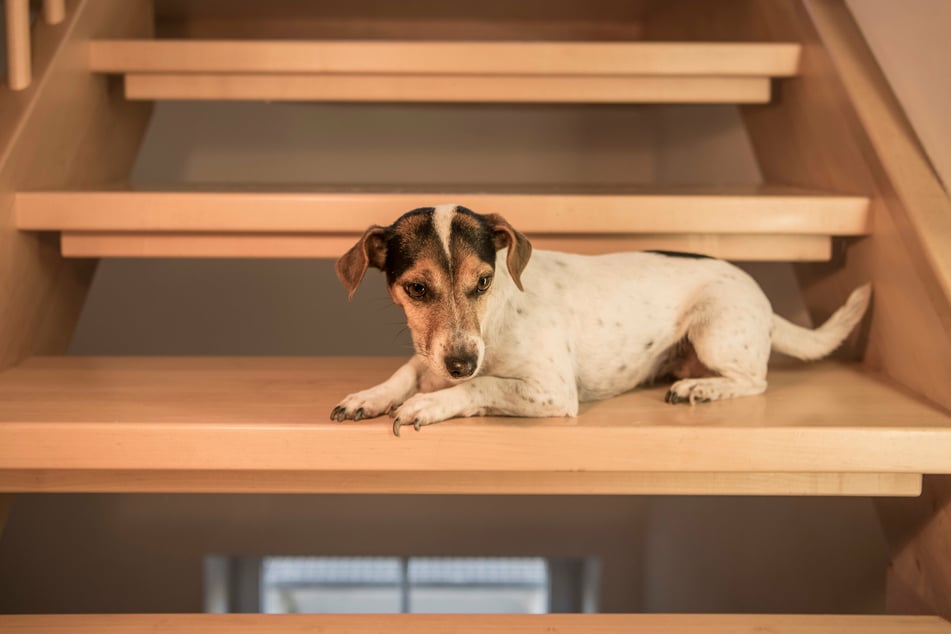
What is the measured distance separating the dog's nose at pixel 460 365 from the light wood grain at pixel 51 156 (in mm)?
846

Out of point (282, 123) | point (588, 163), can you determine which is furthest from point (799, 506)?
point (282, 123)

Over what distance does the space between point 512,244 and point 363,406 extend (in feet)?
1.13

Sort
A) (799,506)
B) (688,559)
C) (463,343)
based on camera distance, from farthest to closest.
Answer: (688,559)
(799,506)
(463,343)

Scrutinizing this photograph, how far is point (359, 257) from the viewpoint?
1.46 metres

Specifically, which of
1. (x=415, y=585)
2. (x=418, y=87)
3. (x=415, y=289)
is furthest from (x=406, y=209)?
(x=415, y=585)

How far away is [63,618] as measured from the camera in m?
1.44

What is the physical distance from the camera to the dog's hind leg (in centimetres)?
159

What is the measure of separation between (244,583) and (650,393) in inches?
112

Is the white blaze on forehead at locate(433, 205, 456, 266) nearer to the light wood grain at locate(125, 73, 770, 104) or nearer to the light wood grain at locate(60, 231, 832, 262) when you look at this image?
the light wood grain at locate(60, 231, 832, 262)

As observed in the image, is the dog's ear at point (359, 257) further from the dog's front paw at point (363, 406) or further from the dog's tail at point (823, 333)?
the dog's tail at point (823, 333)

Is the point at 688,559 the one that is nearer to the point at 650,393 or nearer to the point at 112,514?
the point at 650,393

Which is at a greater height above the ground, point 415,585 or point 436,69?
point 436,69

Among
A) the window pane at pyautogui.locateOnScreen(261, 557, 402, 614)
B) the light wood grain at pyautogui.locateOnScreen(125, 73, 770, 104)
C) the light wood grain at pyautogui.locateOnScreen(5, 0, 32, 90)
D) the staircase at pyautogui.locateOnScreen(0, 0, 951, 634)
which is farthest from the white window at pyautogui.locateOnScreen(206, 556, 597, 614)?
the light wood grain at pyautogui.locateOnScreen(5, 0, 32, 90)

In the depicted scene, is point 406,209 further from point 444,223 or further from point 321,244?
point 444,223
